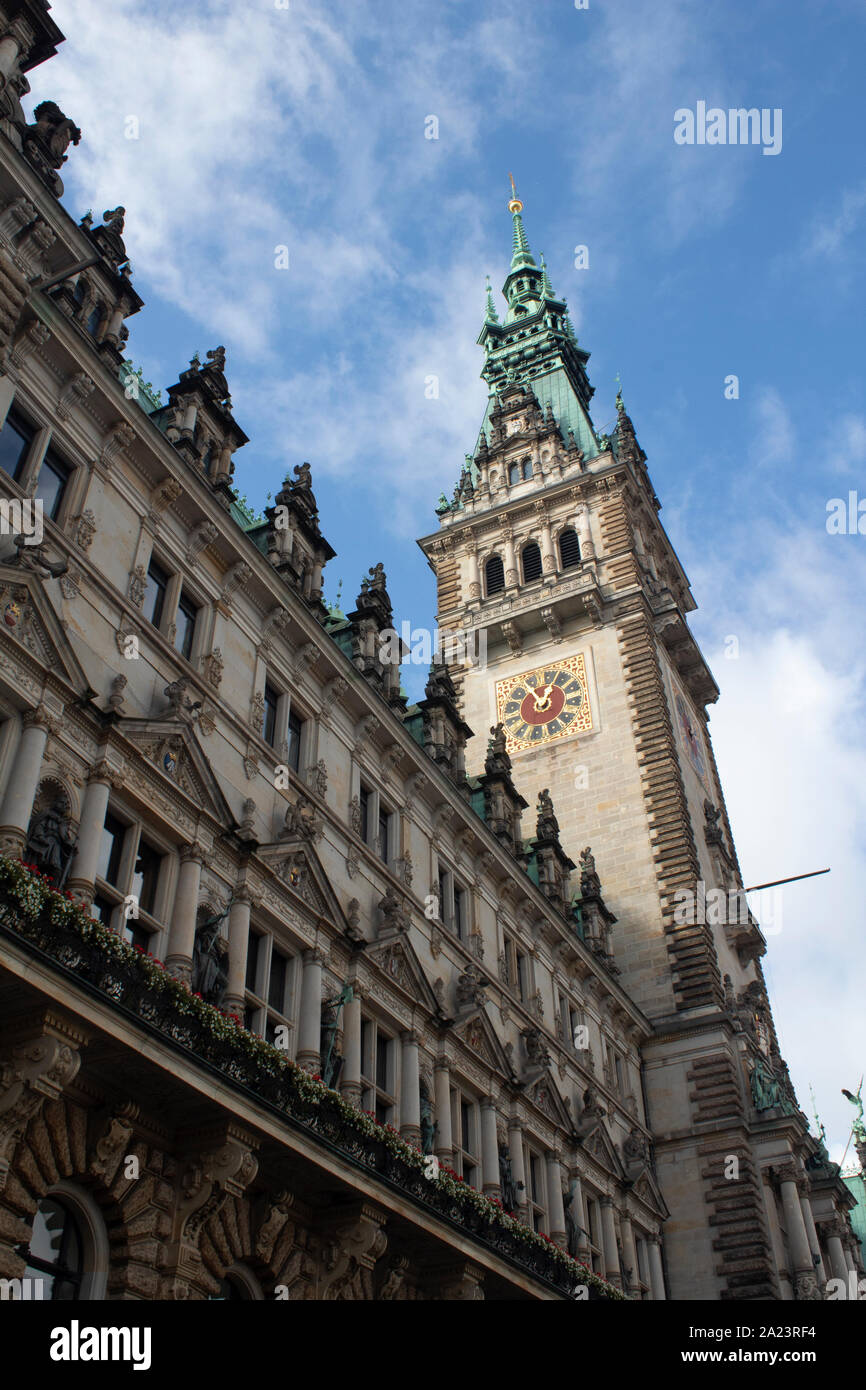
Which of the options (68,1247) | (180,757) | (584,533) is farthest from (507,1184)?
(584,533)

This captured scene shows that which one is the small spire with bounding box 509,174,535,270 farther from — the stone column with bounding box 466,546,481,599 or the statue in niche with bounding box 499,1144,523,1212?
the statue in niche with bounding box 499,1144,523,1212

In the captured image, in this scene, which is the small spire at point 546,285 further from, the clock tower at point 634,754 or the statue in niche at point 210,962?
the statue in niche at point 210,962

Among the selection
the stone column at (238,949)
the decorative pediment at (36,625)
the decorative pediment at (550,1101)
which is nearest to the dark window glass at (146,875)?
the stone column at (238,949)

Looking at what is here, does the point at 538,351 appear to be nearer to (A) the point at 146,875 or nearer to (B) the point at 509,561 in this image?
(B) the point at 509,561

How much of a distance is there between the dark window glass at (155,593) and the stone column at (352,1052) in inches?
303

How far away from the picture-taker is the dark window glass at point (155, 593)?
21609 millimetres

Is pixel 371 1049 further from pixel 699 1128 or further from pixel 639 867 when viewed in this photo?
pixel 639 867

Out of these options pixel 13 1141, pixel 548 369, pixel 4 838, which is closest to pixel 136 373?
pixel 4 838

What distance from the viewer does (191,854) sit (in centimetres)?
1970

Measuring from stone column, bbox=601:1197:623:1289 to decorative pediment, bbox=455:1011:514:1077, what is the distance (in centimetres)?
706

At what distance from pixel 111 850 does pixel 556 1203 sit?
16657 millimetres

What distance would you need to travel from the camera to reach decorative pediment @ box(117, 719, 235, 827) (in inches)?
759

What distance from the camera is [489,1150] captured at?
27.0 m
